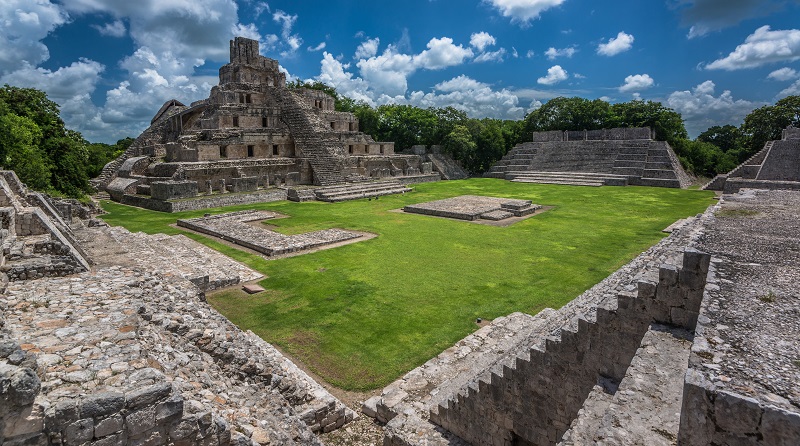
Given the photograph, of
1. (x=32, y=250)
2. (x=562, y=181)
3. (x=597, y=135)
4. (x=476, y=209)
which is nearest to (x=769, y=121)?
(x=597, y=135)

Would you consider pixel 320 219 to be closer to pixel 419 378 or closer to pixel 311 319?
pixel 311 319

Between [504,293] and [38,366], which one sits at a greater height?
[38,366]

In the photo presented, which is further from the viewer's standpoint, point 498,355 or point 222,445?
point 498,355

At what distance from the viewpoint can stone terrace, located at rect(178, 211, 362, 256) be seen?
1403 cm

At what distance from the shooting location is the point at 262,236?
15.5 meters

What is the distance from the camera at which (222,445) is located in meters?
3.94

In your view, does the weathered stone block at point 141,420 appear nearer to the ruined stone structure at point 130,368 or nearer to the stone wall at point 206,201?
the ruined stone structure at point 130,368

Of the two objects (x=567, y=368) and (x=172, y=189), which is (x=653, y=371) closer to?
(x=567, y=368)

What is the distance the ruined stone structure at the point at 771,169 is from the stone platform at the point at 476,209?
13.9 m

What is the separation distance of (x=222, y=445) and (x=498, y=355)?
170 inches

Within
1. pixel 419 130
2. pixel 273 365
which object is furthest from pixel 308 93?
pixel 273 365

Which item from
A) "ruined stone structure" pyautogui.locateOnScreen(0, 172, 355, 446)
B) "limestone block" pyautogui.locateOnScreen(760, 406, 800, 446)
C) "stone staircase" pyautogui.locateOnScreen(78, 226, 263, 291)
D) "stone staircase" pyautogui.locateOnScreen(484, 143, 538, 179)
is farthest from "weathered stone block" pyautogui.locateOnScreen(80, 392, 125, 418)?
"stone staircase" pyautogui.locateOnScreen(484, 143, 538, 179)

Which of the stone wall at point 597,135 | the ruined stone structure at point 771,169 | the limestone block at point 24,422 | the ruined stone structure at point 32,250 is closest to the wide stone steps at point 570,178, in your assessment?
the ruined stone structure at point 771,169

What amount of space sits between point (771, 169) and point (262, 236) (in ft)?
107
